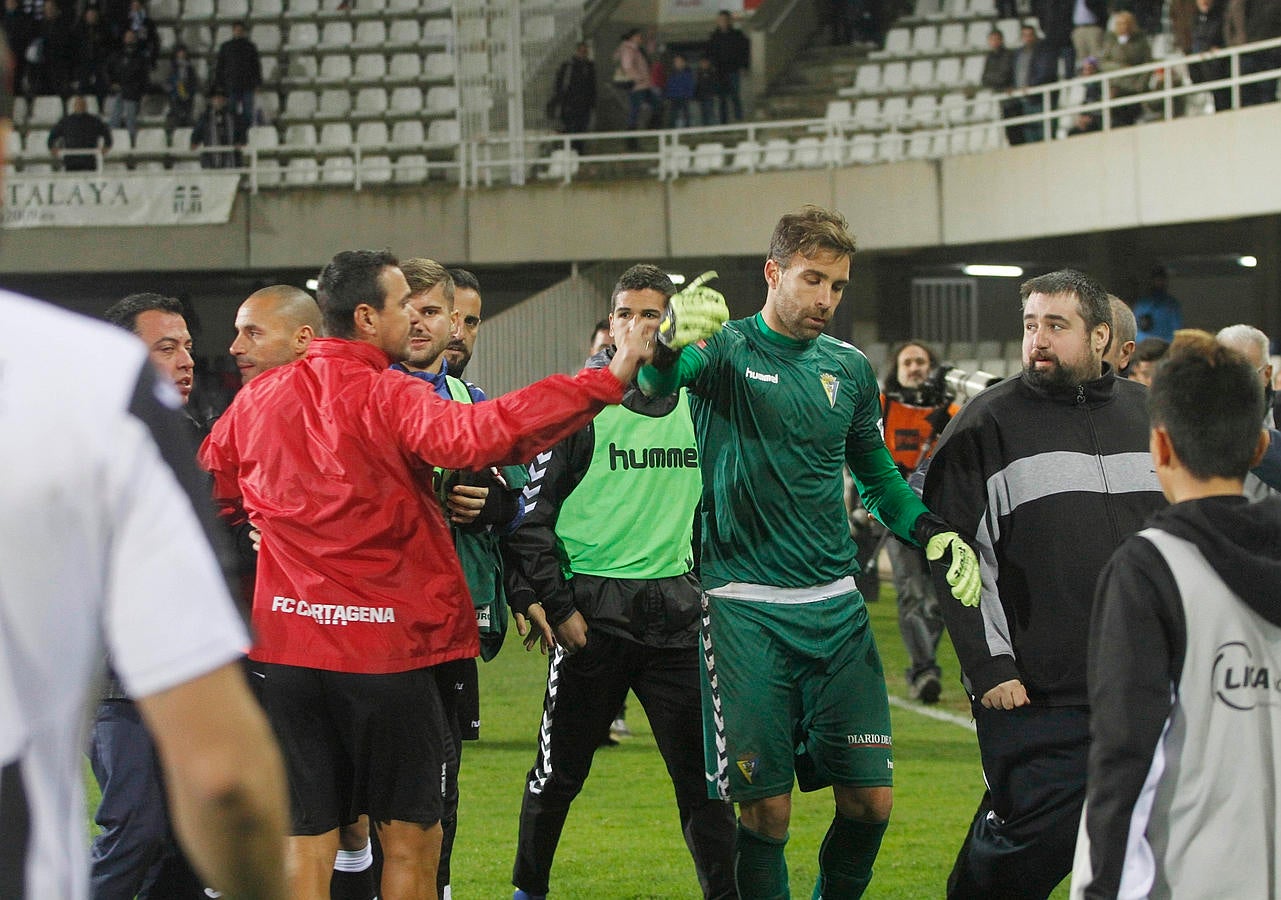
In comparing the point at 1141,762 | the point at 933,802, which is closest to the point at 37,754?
the point at 1141,762

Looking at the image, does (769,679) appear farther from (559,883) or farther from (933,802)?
(933,802)

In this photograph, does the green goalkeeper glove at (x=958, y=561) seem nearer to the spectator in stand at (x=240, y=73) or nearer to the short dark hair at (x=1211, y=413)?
the short dark hair at (x=1211, y=413)

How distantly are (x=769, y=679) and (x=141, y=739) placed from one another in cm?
181

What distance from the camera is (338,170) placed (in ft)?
72.2

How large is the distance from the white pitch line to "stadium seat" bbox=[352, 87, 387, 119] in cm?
1768

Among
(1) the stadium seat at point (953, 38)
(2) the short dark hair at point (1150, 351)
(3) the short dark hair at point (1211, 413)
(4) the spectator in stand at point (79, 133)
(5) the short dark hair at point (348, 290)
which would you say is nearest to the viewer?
(3) the short dark hair at point (1211, 413)

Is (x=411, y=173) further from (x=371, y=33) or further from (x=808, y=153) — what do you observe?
(x=808, y=153)

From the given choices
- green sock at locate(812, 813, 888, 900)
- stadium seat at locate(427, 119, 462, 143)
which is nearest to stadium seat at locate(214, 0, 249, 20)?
stadium seat at locate(427, 119, 462, 143)

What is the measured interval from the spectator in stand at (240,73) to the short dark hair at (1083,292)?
2075 cm

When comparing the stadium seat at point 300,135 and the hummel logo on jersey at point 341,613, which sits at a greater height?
the stadium seat at point 300,135

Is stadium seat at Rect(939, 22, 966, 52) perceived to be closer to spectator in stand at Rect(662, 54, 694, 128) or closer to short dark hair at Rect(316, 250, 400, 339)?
spectator in stand at Rect(662, 54, 694, 128)

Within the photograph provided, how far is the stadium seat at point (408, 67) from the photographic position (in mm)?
25672

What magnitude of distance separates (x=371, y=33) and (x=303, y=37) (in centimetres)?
113

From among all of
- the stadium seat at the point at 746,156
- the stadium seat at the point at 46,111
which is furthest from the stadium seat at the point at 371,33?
the stadium seat at the point at 746,156
